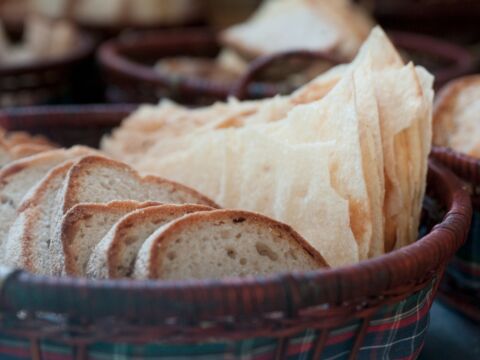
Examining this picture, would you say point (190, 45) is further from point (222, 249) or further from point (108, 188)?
point (222, 249)

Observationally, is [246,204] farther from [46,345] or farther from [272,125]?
[46,345]

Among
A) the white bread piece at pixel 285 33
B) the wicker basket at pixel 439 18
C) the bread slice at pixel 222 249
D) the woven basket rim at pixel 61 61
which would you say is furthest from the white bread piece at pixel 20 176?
the wicker basket at pixel 439 18

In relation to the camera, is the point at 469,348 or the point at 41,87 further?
the point at 41,87

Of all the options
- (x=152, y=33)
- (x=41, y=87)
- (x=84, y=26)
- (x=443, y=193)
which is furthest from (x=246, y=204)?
(x=84, y=26)

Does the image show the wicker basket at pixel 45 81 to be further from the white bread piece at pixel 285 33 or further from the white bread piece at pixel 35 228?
the white bread piece at pixel 35 228

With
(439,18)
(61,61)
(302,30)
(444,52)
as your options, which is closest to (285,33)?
(302,30)

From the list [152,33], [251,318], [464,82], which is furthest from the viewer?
[152,33]
